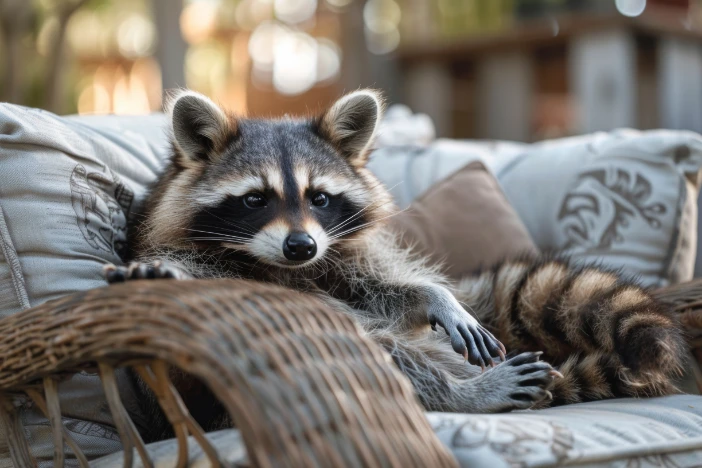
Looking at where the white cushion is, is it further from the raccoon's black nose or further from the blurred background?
the blurred background

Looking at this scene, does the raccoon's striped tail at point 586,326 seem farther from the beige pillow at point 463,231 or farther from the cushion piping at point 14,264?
the cushion piping at point 14,264

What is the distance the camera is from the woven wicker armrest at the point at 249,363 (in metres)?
1.22

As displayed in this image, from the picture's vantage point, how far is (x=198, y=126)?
7.32 feet

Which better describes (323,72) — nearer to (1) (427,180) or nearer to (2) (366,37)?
(2) (366,37)

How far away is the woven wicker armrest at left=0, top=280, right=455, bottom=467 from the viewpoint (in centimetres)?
122

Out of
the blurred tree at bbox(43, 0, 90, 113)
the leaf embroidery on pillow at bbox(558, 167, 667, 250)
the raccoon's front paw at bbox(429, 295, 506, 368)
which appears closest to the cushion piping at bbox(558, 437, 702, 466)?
the raccoon's front paw at bbox(429, 295, 506, 368)

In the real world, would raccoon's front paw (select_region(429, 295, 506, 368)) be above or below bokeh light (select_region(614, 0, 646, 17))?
below

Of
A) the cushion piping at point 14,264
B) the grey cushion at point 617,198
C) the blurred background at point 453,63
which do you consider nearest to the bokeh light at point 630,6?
the blurred background at point 453,63

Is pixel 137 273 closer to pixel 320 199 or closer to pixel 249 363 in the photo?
pixel 249 363

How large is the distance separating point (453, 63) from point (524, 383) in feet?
10.2

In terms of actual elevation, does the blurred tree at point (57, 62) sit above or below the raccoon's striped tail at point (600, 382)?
above

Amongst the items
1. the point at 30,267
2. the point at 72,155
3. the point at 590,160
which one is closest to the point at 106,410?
the point at 30,267

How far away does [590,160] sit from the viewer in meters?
2.89

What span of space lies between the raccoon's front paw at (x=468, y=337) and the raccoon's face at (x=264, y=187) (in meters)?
0.38
